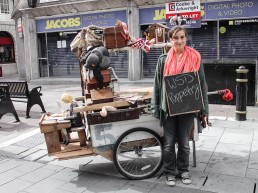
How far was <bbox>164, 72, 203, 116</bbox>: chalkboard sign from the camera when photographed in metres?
3.94

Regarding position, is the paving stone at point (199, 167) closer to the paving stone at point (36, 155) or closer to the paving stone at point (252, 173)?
the paving stone at point (252, 173)

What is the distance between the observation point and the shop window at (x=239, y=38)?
12.3 metres

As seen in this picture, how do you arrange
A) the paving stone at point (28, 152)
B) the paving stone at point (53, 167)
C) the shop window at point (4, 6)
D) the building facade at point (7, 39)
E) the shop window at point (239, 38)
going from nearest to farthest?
the paving stone at point (53, 167), the paving stone at point (28, 152), the shop window at point (239, 38), the building facade at point (7, 39), the shop window at point (4, 6)

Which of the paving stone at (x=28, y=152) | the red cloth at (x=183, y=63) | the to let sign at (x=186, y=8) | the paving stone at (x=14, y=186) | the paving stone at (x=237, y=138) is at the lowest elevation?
the paving stone at (x=14, y=186)

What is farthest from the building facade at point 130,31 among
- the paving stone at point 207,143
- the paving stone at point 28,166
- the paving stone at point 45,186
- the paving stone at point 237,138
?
the paving stone at point 45,186

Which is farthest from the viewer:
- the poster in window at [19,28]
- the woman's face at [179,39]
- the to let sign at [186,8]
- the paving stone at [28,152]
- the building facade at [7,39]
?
the building facade at [7,39]

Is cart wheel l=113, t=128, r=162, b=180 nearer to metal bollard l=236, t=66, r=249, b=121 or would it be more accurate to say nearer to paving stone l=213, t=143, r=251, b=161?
paving stone l=213, t=143, r=251, b=161

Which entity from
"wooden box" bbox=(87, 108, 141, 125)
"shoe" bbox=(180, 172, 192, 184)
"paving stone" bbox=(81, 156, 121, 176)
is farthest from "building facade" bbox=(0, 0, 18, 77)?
"shoe" bbox=(180, 172, 192, 184)

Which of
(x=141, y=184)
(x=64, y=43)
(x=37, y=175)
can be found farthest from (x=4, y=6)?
(x=141, y=184)

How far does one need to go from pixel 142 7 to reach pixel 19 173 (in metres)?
10.4

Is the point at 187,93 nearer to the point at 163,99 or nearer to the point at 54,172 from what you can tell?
the point at 163,99

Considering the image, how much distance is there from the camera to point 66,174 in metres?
4.64

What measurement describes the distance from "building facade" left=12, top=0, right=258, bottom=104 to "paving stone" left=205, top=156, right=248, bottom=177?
3.83m

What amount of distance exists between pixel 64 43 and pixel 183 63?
1314cm
